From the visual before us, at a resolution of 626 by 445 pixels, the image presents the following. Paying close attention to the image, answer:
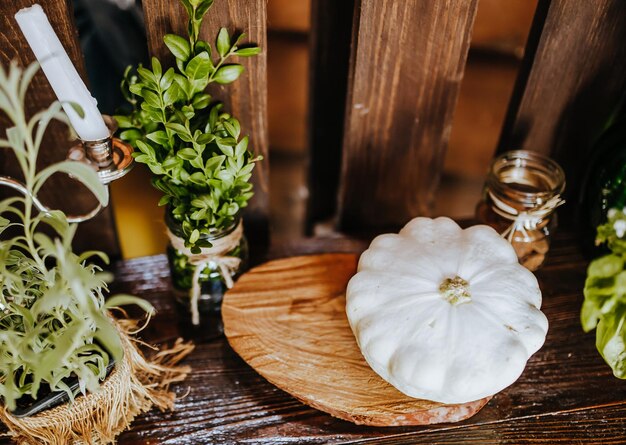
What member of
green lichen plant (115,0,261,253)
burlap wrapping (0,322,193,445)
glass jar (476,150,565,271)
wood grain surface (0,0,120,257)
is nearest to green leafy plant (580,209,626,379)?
glass jar (476,150,565,271)

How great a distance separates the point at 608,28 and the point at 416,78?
32cm

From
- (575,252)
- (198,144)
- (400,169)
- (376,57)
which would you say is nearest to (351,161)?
(400,169)

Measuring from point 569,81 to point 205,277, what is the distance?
2.36ft

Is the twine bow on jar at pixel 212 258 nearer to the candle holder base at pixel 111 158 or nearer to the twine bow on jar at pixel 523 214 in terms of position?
the candle holder base at pixel 111 158

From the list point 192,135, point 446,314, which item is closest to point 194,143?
point 192,135

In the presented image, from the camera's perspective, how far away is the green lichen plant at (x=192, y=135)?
2.66ft

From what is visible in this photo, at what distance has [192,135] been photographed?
2.79 feet

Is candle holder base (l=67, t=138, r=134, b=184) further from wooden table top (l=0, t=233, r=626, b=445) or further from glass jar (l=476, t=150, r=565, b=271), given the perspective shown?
glass jar (l=476, t=150, r=565, b=271)

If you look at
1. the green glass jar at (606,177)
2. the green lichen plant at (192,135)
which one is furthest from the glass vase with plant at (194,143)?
the green glass jar at (606,177)

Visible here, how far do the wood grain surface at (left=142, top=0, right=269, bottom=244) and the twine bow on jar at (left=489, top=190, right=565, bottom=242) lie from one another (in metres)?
0.41

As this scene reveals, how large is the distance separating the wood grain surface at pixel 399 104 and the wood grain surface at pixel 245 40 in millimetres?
151

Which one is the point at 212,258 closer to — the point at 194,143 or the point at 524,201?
the point at 194,143

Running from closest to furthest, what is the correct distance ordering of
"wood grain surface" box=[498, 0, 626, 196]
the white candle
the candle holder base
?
1. the white candle
2. the candle holder base
3. "wood grain surface" box=[498, 0, 626, 196]

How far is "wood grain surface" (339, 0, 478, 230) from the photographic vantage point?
3.02ft
